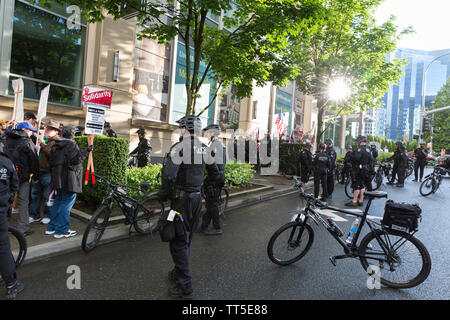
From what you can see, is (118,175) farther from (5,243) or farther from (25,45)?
(25,45)

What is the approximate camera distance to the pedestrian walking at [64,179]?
4699mm

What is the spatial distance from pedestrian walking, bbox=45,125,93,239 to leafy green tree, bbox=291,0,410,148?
44.5 ft

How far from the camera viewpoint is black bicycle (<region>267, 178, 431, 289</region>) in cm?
357

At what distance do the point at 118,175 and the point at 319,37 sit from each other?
14778 mm

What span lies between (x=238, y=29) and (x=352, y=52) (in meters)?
11.9

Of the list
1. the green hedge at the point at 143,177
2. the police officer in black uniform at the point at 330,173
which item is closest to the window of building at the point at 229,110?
the police officer in black uniform at the point at 330,173

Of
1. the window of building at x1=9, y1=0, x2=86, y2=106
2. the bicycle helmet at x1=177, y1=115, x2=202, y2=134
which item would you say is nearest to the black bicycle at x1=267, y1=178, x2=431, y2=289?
the bicycle helmet at x1=177, y1=115, x2=202, y2=134

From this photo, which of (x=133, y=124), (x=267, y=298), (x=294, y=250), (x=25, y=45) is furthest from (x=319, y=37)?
(x=267, y=298)

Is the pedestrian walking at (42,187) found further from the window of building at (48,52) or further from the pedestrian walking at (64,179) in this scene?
the window of building at (48,52)

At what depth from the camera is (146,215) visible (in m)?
5.35

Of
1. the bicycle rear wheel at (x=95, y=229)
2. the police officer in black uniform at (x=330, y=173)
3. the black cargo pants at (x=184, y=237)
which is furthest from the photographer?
the police officer in black uniform at (x=330, y=173)

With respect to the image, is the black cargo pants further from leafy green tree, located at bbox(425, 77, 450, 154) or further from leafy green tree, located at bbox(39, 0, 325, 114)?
leafy green tree, located at bbox(425, 77, 450, 154)

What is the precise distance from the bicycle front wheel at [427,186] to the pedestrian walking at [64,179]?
39.0ft

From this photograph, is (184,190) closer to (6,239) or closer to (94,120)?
(6,239)
